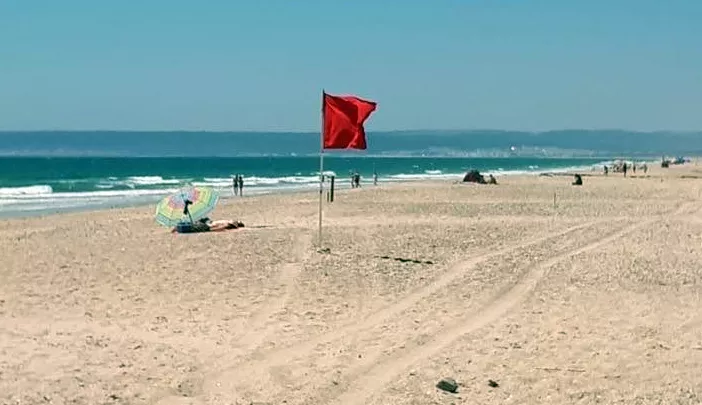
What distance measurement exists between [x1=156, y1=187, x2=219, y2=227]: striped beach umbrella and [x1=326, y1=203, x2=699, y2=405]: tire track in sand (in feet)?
24.4

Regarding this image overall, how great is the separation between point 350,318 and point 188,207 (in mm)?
9891

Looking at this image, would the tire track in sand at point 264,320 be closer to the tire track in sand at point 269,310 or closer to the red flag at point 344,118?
the tire track in sand at point 269,310

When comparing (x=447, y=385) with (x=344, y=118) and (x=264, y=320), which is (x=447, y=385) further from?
(x=344, y=118)

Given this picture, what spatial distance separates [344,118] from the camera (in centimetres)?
1518

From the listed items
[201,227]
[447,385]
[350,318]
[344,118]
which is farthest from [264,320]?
[201,227]

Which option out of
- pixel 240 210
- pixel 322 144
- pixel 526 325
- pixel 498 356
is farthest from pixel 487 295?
pixel 240 210

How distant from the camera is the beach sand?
7.43m

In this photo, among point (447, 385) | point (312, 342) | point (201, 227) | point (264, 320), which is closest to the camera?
point (447, 385)

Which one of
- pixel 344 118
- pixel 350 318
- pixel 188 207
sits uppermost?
pixel 344 118

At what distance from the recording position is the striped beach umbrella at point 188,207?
19.5m

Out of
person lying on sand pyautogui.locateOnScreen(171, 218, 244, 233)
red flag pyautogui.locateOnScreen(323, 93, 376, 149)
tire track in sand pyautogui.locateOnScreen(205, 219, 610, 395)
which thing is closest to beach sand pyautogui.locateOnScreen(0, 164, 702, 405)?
tire track in sand pyautogui.locateOnScreen(205, 219, 610, 395)

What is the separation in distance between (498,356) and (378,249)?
8.15m

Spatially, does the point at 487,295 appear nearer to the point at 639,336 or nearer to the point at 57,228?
the point at 639,336

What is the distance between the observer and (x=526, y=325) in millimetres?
9852
